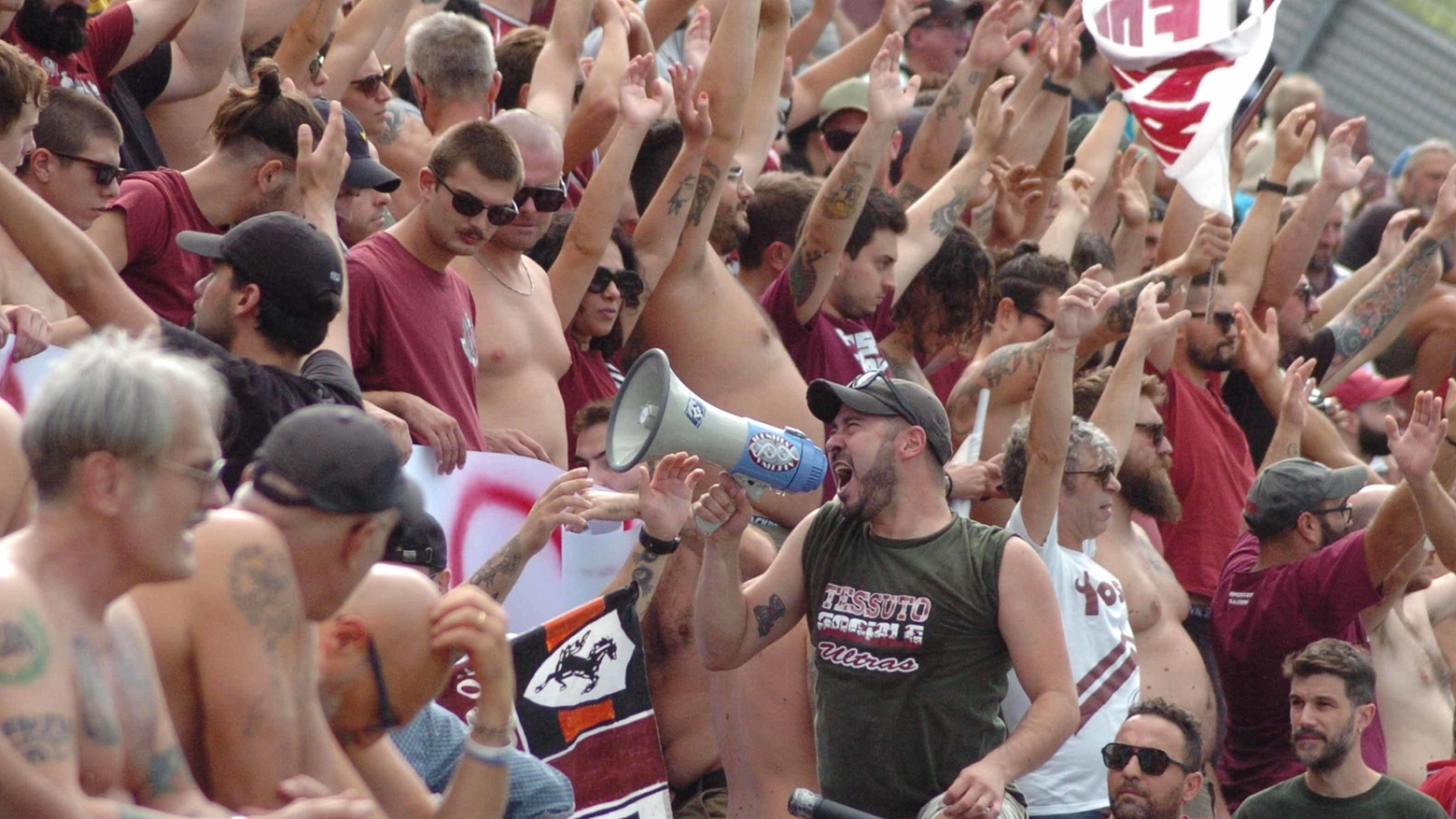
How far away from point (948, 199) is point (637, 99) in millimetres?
1721

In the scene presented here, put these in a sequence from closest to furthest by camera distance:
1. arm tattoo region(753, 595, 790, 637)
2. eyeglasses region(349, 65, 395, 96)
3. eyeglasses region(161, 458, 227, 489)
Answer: eyeglasses region(161, 458, 227, 489), arm tattoo region(753, 595, 790, 637), eyeglasses region(349, 65, 395, 96)

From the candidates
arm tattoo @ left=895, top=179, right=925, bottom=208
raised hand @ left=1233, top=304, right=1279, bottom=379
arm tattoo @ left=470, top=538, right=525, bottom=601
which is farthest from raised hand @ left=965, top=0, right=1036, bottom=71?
arm tattoo @ left=470, top=538, right=525, bottom=601

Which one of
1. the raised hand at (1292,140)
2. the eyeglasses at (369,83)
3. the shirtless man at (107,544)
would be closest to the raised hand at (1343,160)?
the raised hand at (1292,140)

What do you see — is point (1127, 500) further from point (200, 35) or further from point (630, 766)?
point (200, 35)

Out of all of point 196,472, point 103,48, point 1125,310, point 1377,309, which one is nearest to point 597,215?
point 103,48

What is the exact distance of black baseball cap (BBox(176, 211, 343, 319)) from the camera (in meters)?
4.11

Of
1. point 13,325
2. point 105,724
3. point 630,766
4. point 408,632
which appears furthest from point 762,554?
point 105,724

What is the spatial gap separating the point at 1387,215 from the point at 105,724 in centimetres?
990

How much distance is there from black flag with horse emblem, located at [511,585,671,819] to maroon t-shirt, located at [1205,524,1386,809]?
8.64ft

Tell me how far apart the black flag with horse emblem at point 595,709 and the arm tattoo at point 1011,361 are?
7.68 feet

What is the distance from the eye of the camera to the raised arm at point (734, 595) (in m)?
4.75

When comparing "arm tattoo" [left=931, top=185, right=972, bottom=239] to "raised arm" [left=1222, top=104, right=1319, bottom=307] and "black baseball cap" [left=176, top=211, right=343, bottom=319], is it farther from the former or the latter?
"black baseball cap" [left=176, top=211, right=343, bottom=319]

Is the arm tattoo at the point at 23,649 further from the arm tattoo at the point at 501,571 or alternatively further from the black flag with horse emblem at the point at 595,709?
the arm tattoo at the point at 501,571

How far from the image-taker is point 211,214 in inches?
197
